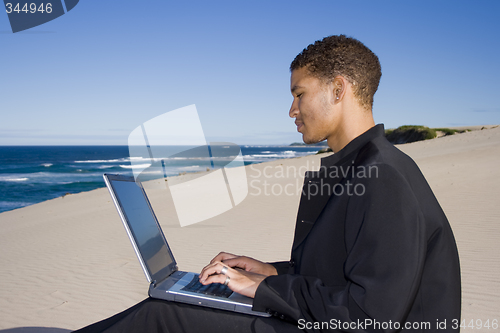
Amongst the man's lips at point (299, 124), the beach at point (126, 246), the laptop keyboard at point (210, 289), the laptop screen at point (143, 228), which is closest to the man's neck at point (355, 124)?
the man's lips at point (299, 124)

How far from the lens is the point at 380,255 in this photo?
3.46 feet

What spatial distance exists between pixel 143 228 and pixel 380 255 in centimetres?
110

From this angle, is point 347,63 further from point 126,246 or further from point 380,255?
point 126,246

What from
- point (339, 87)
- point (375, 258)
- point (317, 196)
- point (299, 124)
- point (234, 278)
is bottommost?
point (234, 278)

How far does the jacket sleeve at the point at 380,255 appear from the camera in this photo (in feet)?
3.43

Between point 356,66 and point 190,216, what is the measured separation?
875 centimetres

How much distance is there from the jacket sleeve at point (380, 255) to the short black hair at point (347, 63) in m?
0.47

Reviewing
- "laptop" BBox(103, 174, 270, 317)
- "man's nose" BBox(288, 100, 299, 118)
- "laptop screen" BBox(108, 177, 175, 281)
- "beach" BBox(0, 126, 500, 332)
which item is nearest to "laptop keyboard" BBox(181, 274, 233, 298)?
"laptop" BBox(103, 174, 270, 317)

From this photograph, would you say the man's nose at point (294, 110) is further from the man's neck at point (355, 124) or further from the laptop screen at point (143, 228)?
the laptop screen at point (143, 228)

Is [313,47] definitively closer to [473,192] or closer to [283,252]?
[283,252]

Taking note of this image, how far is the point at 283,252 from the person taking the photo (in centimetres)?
623

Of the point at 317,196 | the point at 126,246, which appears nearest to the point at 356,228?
the point at 317,196

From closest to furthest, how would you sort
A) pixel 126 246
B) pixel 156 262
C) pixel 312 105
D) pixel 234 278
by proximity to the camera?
pixel 234 278, pixel 312 105, pixel 156 262, pixel 126 246

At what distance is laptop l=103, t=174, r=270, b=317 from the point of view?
141cm
